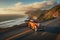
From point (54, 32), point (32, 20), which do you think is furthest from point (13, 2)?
point (54, 32)

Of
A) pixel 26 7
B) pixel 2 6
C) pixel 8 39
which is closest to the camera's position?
pixel 8 39

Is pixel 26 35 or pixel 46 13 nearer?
pixel 26 35

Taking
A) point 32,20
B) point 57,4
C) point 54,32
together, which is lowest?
point 54,32

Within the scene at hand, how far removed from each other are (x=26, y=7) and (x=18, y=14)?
0.99ft

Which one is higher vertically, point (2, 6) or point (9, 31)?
point (2, 6)

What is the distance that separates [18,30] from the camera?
431 cm

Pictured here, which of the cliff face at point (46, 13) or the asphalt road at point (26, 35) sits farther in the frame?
the cliff face at point (46, 13)

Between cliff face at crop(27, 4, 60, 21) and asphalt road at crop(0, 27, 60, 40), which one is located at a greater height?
cliff face at crop(27, 4, 60, 21)

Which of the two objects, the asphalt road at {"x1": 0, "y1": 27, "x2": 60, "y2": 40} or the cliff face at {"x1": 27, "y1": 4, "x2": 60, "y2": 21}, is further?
the cliff face at {"x1": 27, "y1": 4, "x2": 60, "y2": 21}

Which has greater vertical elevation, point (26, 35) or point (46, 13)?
point (46, 13)

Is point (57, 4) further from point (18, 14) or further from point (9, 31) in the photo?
point (9, 31)

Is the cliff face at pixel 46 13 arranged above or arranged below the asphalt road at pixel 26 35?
above

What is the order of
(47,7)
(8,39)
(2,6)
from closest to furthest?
(8,39), (2,6), (47,7)

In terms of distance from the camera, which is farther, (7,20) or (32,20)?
(32,20)
